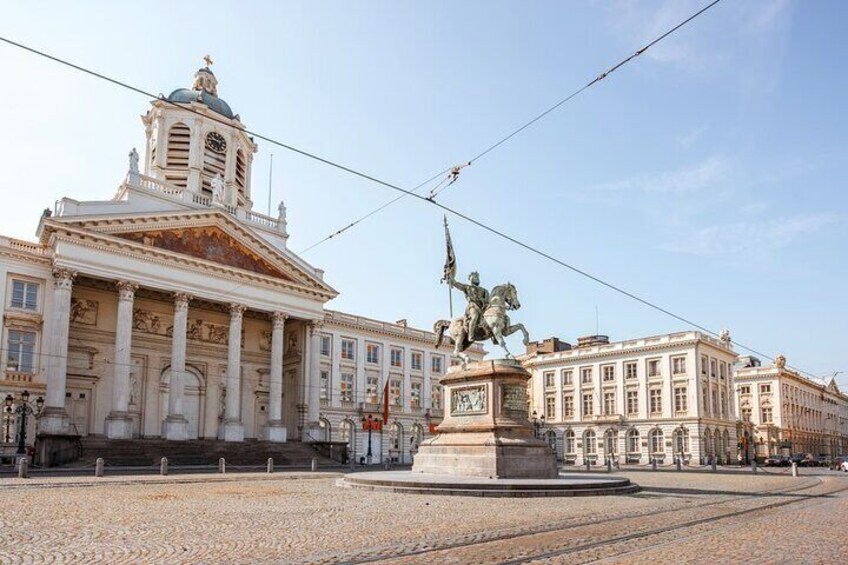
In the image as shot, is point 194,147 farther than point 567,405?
No

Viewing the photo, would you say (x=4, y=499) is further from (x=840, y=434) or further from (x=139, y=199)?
(x=840, y=434)

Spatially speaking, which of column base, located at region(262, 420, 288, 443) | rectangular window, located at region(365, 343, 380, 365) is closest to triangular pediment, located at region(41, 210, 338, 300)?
column base, located at region(262, 420, 288, 443)

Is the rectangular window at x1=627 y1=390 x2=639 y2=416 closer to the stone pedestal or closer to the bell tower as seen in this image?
the bell tower

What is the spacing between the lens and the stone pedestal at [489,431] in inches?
823

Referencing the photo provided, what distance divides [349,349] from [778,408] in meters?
62.1

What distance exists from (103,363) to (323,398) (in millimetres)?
19020

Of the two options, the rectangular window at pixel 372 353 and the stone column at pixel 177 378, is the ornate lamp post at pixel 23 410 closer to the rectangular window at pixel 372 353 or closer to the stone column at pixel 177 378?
the stone column at pixel 177 378

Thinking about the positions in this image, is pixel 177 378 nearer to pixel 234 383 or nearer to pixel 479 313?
pixel 234 383

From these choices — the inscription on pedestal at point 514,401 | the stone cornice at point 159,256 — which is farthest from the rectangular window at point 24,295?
the inscription on pedestal at point 514,401

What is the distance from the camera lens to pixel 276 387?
158 feet

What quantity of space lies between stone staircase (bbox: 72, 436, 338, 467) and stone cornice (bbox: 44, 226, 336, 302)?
10797mm

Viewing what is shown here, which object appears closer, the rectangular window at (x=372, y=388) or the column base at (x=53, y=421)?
the column base at (x=53, y=421)

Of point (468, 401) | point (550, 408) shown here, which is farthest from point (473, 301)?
point (550, 408)

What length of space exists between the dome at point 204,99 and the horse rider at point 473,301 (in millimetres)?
39684
